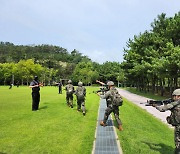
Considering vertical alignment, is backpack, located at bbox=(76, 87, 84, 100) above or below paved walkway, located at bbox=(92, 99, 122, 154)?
above

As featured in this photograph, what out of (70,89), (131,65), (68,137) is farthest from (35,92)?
(131,65)

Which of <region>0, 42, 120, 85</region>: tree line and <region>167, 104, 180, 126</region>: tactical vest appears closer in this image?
<region>167, 104, 180, 126</region>: tactical vest

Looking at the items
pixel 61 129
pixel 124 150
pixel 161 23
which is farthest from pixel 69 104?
pixel 161 23

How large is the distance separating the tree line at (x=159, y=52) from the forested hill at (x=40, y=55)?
261 feet

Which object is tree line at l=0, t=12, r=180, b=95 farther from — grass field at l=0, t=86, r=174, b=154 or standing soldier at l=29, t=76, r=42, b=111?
grass field at l=0, t=86, r=174, b=154

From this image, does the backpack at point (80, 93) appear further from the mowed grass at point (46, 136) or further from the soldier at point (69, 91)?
the soldier at point (69, 91)

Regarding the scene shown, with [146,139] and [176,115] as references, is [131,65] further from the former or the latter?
[176,115]

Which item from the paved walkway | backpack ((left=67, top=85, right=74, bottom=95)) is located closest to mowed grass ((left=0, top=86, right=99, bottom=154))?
the paved walkway

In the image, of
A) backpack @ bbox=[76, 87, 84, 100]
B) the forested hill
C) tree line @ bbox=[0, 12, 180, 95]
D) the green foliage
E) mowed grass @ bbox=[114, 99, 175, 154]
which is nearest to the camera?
mowed grass @ bbox=[114, 99, 175, 154]

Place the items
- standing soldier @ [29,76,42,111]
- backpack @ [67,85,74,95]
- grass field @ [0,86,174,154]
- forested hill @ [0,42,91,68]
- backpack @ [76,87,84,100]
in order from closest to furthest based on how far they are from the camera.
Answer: grass field @ [0,86,174,154] < backpack @ [76,87,84,100] < standing soldier @ [29,76,42,111] < backpack @ [67,85,74,95] < forested hill @ [0,42,91,68]

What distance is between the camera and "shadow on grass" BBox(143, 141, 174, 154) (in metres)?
8.48

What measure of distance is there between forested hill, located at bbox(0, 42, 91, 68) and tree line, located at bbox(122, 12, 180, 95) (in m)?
79.5

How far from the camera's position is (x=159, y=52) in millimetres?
40750

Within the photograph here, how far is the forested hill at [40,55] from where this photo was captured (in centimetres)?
12888
